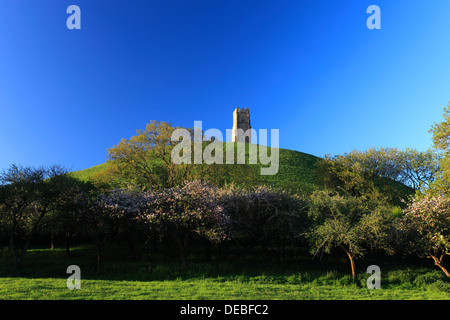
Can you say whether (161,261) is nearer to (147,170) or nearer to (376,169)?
(147,170)

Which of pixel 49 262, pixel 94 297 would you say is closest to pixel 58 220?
pixel 49 262

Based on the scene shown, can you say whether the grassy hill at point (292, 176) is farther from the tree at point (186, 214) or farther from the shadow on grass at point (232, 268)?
the tree at point (186, 214)

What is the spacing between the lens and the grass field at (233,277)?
20.2 meters

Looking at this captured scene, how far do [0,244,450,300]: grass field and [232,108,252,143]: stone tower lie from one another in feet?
298

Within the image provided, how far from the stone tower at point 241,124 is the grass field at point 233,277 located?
9083 centimetres

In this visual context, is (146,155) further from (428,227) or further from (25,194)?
(428,227)

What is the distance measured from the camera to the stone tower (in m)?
125

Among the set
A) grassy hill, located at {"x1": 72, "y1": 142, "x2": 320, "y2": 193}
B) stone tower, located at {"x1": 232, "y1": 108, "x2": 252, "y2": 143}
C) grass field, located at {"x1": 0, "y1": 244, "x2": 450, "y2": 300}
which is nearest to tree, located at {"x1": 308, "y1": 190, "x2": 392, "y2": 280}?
grass field, located at {"x1": 0, "y1": 244, "x2": 450, "y2": 300}

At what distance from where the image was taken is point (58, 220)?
3419cm

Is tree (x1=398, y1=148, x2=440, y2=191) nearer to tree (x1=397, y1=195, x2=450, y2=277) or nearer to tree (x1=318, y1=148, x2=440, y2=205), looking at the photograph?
tree (x1=318, y1=148, x2=440, y2=205)

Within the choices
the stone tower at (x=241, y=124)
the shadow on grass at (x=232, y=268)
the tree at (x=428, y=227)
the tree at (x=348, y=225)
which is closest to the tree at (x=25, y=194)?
the shadow on grass at (x=232, y=268)

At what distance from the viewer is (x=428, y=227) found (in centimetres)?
3152

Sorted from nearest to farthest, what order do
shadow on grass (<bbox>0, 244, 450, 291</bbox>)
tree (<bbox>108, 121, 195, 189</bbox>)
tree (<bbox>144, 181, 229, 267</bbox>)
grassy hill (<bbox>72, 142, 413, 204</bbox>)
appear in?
1. shadow on grass (<bbox>0, 244, 450, 291</bbox>)
2. tree (<bbox>144, 181, 229, 267</bbox>)
3. tree (<bbox>108, 121, 195, 189</bbox>)
4. grassy hill (<bbox>72, 142, 413, 204</bbox>)

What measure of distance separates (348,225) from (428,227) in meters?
10.1
